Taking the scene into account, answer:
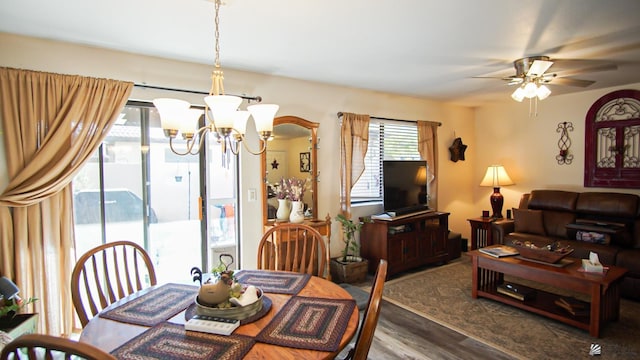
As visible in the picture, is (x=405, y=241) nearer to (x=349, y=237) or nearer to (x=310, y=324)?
(x=349, y=237)

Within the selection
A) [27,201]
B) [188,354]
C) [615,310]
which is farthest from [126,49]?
[615,310]

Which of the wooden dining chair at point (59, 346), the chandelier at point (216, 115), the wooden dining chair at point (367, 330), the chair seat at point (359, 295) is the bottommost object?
the chair seat at point (359, 295)

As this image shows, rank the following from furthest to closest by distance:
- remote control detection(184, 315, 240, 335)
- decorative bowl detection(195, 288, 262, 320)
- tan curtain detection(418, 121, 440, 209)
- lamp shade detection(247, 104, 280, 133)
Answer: tan curtain detection(418, 121, 440, 209) → lamp shade detection(247, 104, 280, 133) → decorative bowl detection(195, 288, 262, 320) → remote control detection(184, 315, 240, 335)

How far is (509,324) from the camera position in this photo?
2.98 metres

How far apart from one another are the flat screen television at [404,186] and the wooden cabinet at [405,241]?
0.63 feet

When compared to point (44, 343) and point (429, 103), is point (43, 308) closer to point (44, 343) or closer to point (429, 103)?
point (44, 343)

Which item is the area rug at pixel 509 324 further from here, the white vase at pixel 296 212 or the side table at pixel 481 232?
the white vase at pixel 296 212

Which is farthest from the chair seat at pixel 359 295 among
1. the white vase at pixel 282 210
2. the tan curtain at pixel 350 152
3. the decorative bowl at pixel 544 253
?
the decorative bowl at pixel 544 253

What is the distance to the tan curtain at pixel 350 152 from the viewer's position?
166 inches

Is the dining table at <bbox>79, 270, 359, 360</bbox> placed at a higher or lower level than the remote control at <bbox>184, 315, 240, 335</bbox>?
lower

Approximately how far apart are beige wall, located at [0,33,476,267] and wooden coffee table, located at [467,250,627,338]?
65.4 inches

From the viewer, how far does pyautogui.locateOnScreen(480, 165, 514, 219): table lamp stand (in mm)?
5113

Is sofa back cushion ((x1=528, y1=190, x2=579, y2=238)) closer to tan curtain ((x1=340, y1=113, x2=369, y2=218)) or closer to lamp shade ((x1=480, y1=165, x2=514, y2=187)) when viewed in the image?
lamp shade ((x1=480, y1=165, x2=514, y2=187))

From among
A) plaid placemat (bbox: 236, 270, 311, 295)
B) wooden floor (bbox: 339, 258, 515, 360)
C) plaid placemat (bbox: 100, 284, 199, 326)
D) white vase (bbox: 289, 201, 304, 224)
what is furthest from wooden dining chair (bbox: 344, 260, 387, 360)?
white vase (bbox: 289, 201, 304, 224)
